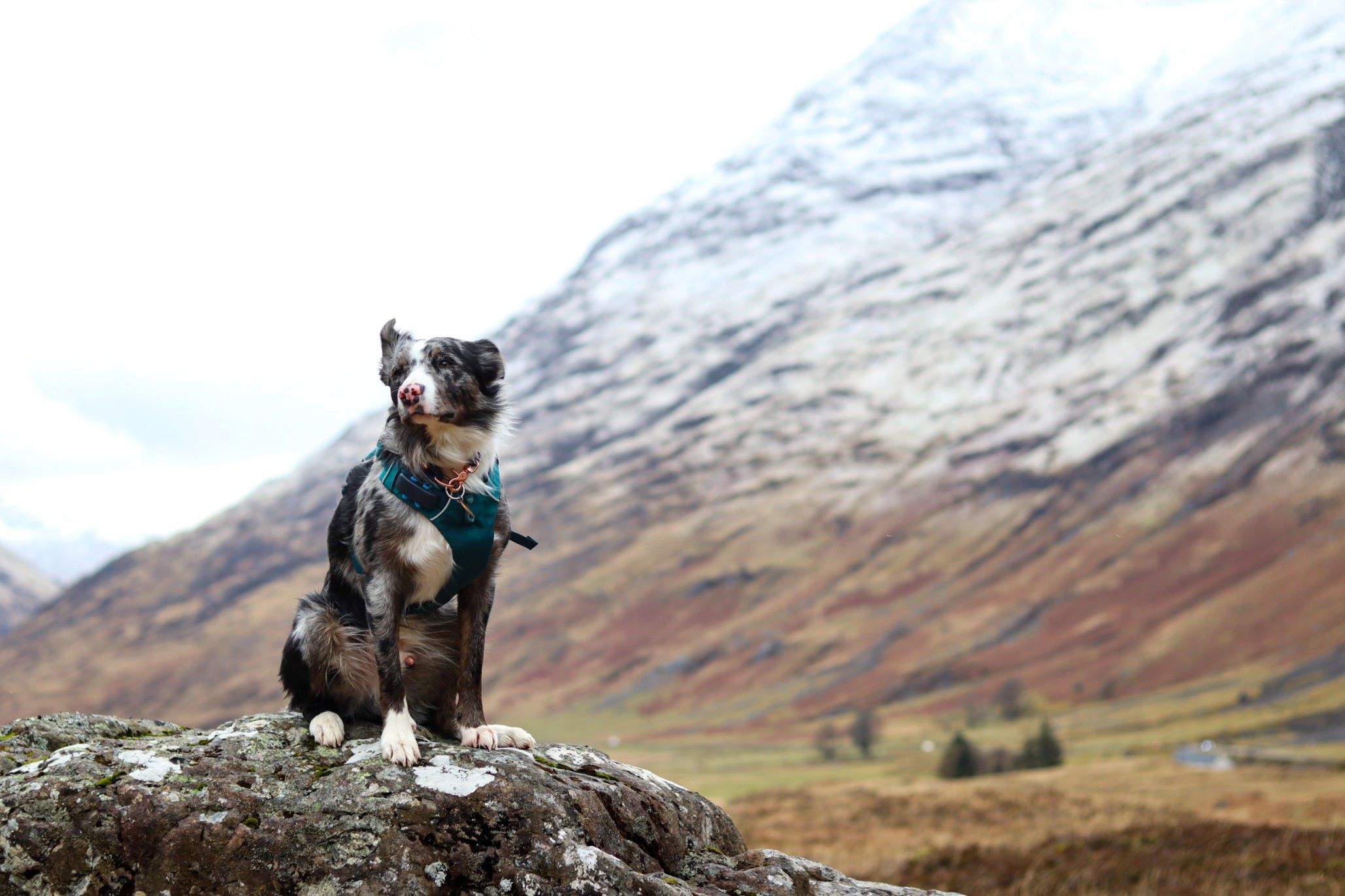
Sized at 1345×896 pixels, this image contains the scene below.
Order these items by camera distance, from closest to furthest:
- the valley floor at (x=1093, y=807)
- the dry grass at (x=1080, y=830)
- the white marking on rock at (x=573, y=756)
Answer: the white marking on rock at (x=573, y=756), the dry grass at (x=1080, y=830), the valley floor at (x=1093, y=807)

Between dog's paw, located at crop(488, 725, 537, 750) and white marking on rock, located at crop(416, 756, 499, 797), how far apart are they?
2.60 ft

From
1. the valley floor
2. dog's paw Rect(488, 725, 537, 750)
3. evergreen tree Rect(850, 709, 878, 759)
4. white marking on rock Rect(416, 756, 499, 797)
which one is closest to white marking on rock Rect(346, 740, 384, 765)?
white marking on rock Rect(416, 756, 499, 797)

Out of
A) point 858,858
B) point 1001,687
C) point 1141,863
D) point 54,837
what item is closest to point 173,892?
point 54,837

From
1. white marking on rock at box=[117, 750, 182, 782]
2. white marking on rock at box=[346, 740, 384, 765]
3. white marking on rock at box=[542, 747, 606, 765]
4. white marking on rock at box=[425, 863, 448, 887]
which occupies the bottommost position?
white marking on rock at box=[542, 747, 606, 765]

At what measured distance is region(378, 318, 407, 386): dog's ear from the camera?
7883 mm

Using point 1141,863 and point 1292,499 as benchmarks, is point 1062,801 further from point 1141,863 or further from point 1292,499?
point 1292,499

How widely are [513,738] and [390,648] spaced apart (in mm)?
1213

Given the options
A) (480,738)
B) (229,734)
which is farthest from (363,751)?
(229,734)

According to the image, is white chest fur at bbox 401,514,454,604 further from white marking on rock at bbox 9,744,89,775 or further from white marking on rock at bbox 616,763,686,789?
white marking on rock at bbox 9,744,89,775

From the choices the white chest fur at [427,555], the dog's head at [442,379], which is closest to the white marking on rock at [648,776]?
the white chest fur at [427,555]

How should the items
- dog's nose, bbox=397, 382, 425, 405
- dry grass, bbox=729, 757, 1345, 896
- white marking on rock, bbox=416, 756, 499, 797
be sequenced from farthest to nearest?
dry grass, bbox=729, 757, 1345, 896
dog's nose, bbox=397, 382, 425, 405
white marking on rock, bbox=416, 756, 499, 797

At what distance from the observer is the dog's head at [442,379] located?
7.45 m

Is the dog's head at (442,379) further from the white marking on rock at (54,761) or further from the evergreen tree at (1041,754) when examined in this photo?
the evergreen tree at (1041,754)

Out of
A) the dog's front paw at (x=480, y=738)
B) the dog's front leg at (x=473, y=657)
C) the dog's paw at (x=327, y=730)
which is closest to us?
the dog's paw at (x=327, y=730)
